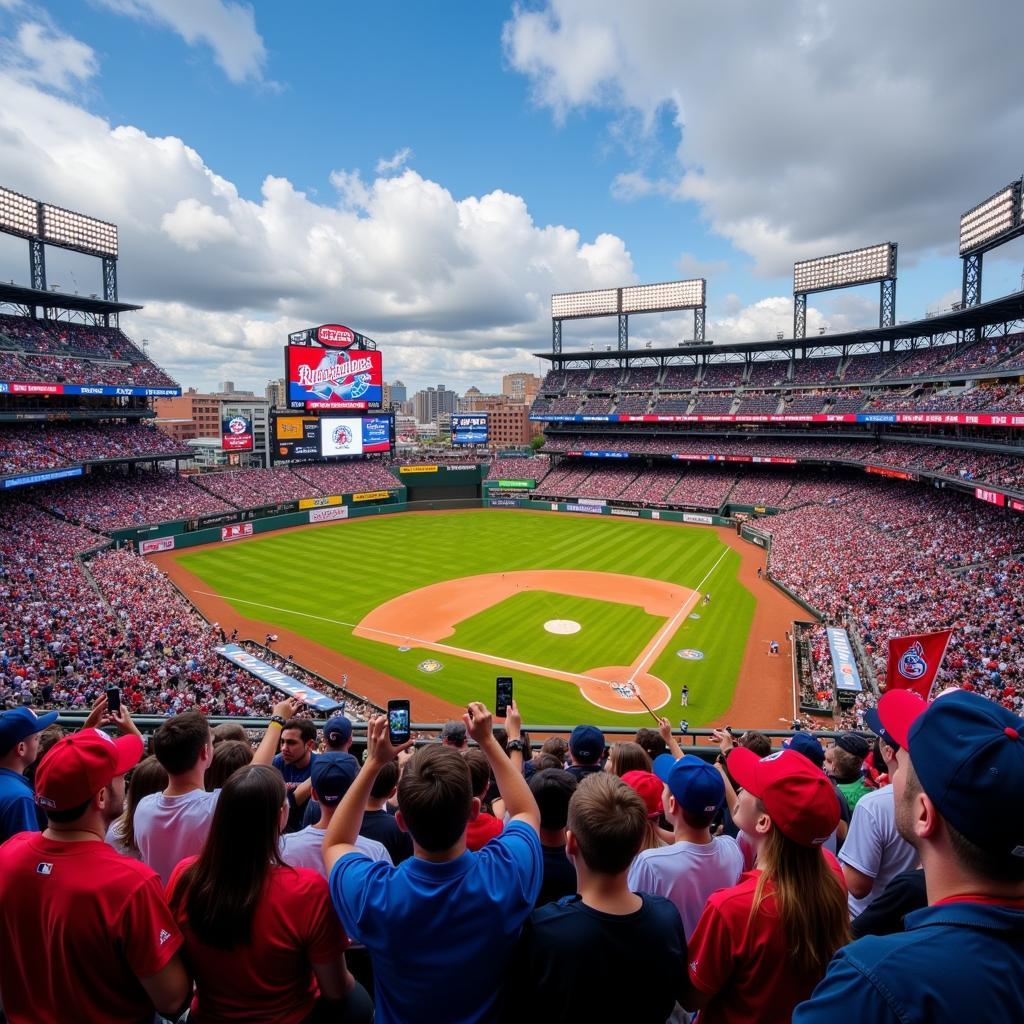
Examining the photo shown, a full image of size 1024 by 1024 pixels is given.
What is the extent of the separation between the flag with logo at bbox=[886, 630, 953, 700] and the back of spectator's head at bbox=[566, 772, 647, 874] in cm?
591

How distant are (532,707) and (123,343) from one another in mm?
51864

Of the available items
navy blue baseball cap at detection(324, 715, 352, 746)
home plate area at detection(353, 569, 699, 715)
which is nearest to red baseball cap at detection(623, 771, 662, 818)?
navy blue baseball cap at detection(324, 715, 352, 746)

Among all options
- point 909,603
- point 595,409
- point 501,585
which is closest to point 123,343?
point 501,585

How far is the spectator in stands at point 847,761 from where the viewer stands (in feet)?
21.6

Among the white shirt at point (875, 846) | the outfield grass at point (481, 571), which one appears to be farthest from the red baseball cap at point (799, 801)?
the outfield grass at point (481, 571)

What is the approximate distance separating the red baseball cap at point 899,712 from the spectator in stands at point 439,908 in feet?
5.71

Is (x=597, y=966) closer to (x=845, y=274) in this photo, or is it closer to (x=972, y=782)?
(x=972, y=782)

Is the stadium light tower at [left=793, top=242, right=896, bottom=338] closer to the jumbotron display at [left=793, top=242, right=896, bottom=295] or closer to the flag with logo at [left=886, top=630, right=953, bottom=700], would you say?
the jumbotron display at [left=793, top=242, right=896, bottom=295]

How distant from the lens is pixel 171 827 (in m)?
4.16

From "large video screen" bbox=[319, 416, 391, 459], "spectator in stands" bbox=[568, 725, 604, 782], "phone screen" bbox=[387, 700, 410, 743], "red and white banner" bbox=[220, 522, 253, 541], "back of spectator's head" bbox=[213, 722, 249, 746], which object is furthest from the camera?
"large video screen" bbox=[319, 416, 391, 459]

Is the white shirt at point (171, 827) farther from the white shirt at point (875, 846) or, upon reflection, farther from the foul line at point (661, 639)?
the foul line at point (661, 639)

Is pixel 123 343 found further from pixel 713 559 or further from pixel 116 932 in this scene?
pixel 116 932

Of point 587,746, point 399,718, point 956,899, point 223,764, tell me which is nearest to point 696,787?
point 956,899

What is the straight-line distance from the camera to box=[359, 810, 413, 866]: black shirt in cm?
442
